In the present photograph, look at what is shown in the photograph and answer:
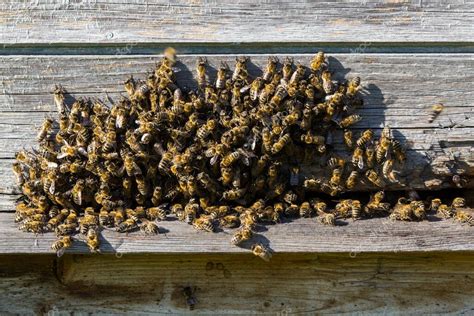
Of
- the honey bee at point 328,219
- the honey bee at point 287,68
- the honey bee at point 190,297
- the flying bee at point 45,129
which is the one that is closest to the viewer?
the honey bee at point 328,219

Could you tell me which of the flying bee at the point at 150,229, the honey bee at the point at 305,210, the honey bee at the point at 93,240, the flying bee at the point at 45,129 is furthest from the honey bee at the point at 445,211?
the flying bee at the point at 45,129

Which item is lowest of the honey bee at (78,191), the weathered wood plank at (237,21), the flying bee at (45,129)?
the honey bee at (78,191)

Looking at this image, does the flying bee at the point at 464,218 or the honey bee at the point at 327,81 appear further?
the honey bee at the point at 327,81

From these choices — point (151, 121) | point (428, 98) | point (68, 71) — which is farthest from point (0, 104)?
point (428, 98)

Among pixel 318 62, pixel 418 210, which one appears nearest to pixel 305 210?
pixel 418 210

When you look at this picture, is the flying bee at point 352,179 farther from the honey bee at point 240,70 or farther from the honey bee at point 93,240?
the honey bee at point 93,240

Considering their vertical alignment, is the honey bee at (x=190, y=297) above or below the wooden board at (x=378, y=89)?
Result: below

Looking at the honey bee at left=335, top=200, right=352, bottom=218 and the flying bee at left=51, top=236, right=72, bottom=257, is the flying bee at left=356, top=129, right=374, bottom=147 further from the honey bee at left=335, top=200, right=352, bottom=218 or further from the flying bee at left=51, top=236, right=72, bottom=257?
the flying bee at left=51, top=236, right=72, bottom=257

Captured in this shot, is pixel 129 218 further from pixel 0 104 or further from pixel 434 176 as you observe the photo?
pixel 434 176
